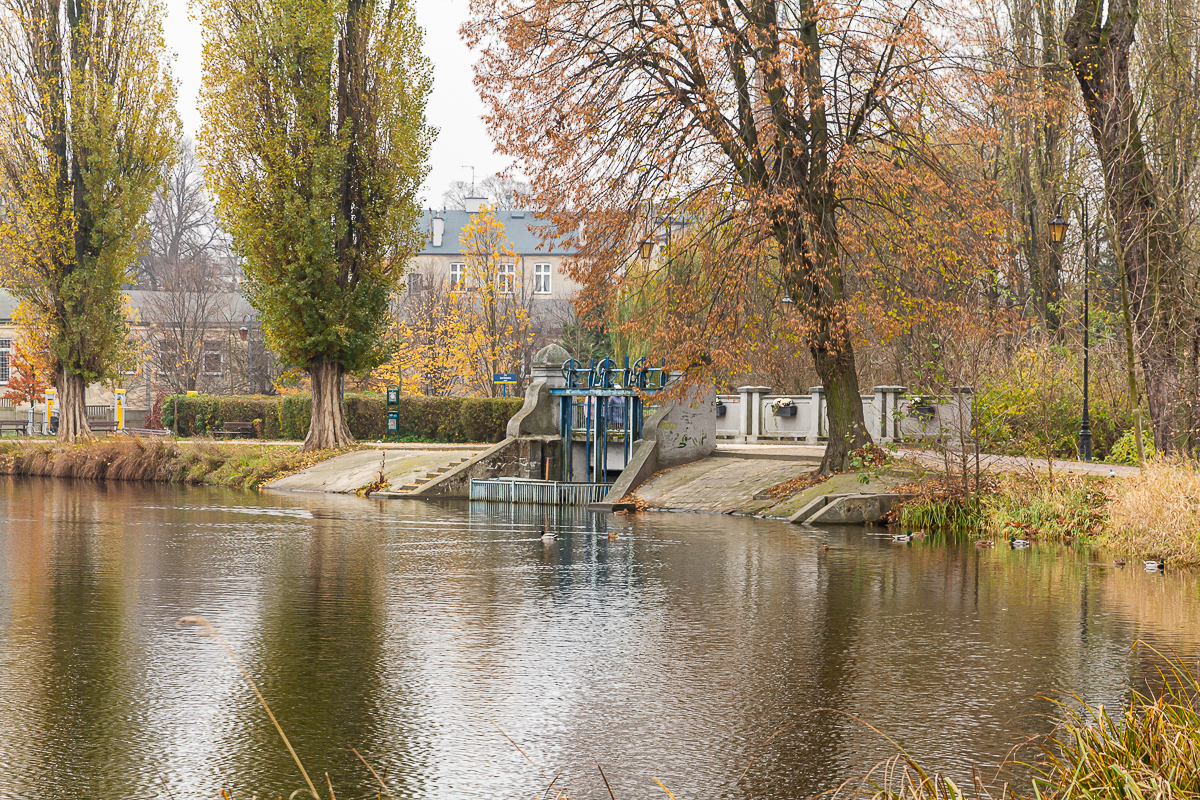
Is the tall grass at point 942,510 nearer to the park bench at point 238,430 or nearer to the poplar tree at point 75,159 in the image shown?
the poplar tree at point 75,159

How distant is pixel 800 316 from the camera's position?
23.2 meters

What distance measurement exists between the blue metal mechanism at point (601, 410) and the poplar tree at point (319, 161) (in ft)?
27.3

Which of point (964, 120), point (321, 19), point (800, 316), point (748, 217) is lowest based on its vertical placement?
point (800, 316)

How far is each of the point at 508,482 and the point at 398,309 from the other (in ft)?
123

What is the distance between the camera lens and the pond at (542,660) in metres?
6.52

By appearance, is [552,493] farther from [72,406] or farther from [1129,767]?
[1129,767]

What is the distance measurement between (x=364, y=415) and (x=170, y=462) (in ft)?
33.9

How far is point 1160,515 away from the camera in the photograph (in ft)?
52.9

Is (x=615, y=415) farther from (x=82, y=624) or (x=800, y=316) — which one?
(x=82, y=624)

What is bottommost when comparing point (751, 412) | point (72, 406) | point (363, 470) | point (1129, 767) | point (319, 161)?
point (363, 470)

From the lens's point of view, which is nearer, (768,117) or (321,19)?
(768,117)

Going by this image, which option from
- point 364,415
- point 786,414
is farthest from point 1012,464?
point 364,415

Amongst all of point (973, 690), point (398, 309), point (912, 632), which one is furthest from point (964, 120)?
point (398, 309)

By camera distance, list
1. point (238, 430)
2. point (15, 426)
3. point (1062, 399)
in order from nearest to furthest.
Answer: point (1062, 399) → point (238, 430) → point (15, 426)
